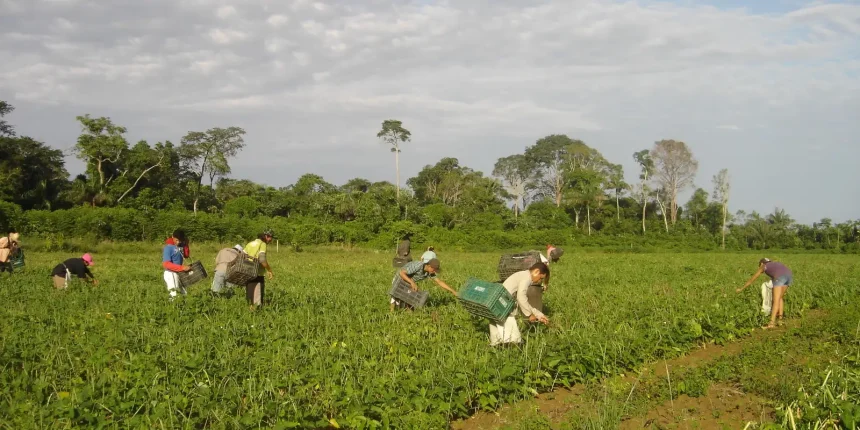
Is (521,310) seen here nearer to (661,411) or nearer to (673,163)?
(661,411)

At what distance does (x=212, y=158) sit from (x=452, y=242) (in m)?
19.7

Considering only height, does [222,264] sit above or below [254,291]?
above

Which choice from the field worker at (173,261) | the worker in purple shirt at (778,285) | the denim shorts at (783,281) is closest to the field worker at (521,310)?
the worker in purple shirt at (778,285)

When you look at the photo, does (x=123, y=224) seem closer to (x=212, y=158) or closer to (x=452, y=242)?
(x=212, y=158)

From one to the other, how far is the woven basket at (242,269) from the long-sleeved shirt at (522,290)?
4.34 metres

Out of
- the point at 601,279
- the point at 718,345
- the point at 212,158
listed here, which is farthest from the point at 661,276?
the point at 212,158

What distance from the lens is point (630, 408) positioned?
255 inches

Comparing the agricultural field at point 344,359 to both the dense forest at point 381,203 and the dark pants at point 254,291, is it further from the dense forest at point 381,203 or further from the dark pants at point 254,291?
the dense forest at point 381,203

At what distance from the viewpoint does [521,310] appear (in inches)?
323

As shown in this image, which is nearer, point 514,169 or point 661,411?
point 661,411

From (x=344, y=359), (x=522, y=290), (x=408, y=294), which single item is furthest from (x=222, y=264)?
(x=522, y=290)

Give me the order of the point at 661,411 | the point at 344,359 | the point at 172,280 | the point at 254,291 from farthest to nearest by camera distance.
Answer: the point at 172,280
the point at 254,291
the point at 344,359
the point at 661,411

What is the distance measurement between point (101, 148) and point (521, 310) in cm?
3972

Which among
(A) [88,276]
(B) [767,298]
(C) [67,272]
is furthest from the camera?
(A) [88,276]
